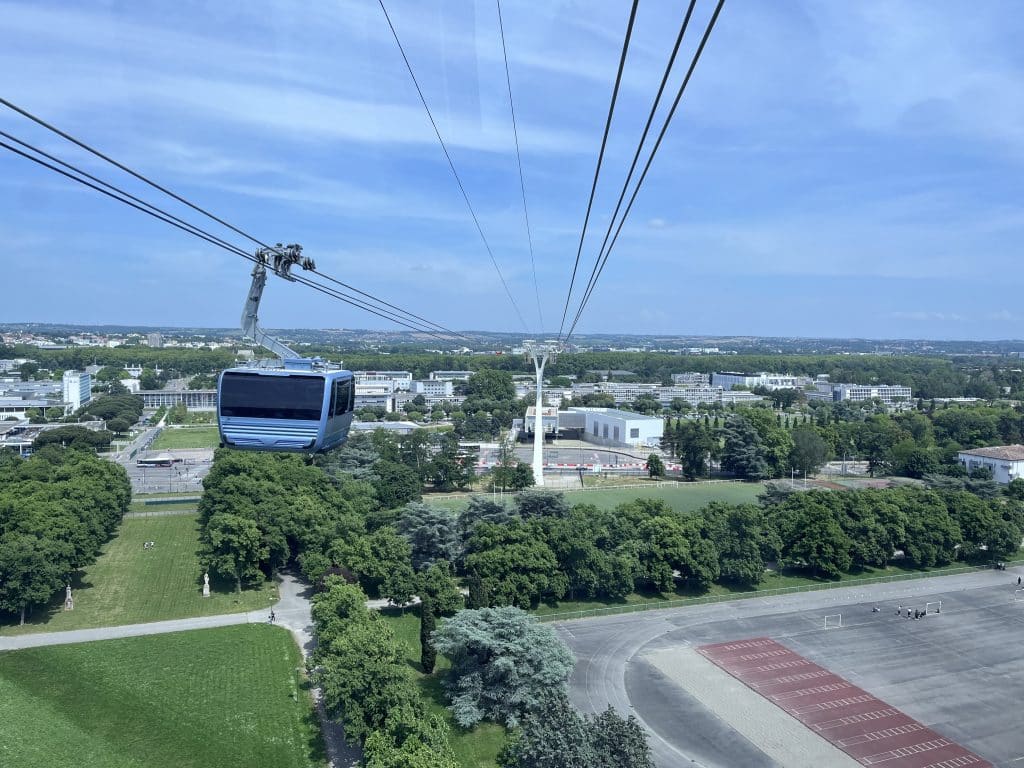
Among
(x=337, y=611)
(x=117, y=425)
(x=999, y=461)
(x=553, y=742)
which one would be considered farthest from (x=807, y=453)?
(x=117, y=425)

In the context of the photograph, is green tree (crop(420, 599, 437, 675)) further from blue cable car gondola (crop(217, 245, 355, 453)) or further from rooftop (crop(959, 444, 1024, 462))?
rooftop (crop(959, 444, 1024, 462))

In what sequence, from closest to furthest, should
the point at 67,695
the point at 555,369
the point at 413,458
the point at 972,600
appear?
the point at 67,695 → the point at 972,600 → the point at 413,458 → the point at 555,369

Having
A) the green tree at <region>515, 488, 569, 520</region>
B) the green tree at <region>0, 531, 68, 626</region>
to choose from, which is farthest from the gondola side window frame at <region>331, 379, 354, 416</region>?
the green tree at <region>515, 488, 569, 520</region>

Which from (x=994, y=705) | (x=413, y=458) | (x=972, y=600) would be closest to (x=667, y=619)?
(x=994, y=705)

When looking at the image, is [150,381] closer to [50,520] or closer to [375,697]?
[50,520]

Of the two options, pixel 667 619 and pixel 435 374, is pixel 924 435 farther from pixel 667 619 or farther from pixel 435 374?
pixel 435 374

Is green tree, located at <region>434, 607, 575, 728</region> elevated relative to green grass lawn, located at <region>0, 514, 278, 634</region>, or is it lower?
elevated

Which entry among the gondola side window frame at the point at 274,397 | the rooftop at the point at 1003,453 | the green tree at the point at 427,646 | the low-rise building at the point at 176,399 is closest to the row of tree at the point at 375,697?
the green tree at the point at 427,646
